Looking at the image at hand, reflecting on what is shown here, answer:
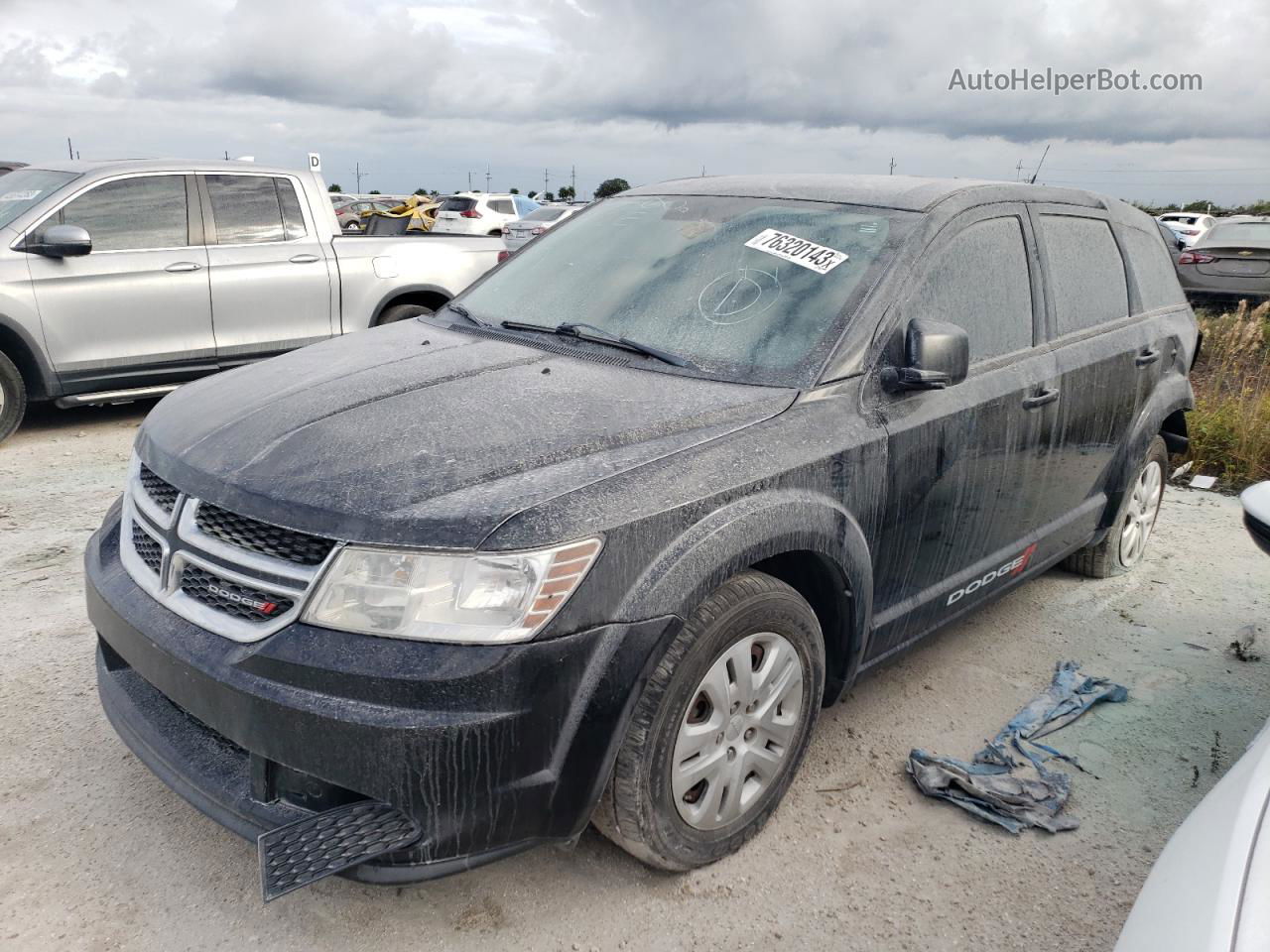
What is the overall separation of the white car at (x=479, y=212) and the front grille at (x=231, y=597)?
2178cm

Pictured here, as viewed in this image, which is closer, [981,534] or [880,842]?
[880,842]

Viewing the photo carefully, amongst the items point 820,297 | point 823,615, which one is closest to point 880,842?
point 823,615

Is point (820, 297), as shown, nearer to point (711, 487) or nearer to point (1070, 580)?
point (711, 487)

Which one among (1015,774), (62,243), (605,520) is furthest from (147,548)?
(62,243)

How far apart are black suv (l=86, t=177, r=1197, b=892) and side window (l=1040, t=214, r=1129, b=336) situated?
0.03 meters

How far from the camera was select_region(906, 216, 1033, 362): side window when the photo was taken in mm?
3109

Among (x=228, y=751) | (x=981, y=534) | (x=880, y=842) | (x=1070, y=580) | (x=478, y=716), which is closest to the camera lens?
(x=478, y=716)

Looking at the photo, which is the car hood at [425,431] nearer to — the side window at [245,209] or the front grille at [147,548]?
the front grille at [147,548]

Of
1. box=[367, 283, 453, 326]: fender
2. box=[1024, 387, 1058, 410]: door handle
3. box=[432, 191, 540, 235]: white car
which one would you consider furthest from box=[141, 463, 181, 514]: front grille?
box=[432, 191, 540, 235]: white car

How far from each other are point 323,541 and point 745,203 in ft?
6.48

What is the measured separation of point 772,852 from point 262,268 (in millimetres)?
5703

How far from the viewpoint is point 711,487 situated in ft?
7.72

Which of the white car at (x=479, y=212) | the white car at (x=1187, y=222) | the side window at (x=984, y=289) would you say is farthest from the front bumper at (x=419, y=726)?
the white car at (x=1187, y=222)

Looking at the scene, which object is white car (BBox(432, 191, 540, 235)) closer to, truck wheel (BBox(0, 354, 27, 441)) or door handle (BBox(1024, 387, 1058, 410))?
truck wheel (BBox(0, 354, 27, 441))
